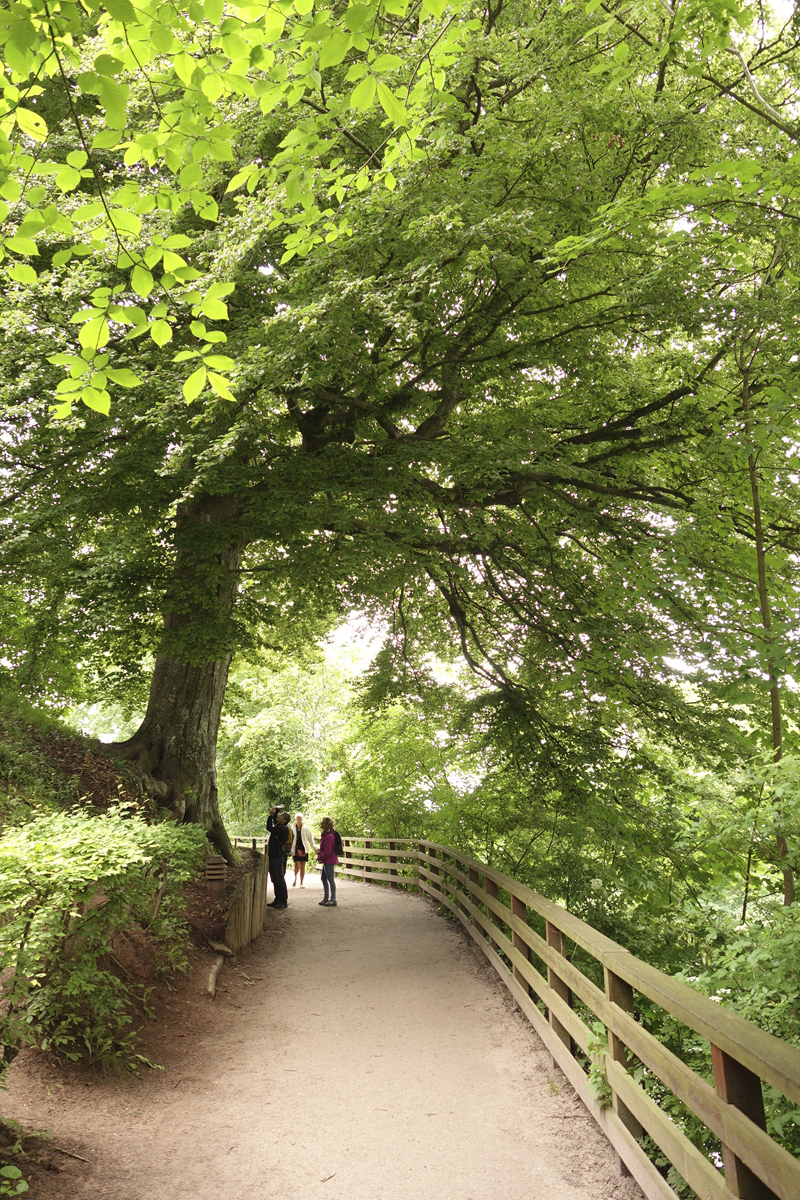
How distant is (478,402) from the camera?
12367mm

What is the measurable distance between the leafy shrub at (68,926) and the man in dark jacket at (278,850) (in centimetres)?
744

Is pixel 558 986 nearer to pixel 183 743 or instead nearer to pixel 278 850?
pixel 183 743

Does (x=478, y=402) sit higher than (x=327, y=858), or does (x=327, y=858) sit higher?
(x=478, y=402)

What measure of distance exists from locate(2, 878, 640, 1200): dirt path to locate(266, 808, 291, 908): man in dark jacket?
5858mm

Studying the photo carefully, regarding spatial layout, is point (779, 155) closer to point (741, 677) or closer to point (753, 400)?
point (753, 400)

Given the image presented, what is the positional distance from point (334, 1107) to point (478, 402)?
32.8 feet

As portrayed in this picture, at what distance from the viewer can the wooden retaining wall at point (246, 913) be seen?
29.8ft

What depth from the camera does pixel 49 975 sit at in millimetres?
4629

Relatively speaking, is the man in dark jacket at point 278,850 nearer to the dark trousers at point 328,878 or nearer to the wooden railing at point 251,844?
the dark trousers at point 328,878

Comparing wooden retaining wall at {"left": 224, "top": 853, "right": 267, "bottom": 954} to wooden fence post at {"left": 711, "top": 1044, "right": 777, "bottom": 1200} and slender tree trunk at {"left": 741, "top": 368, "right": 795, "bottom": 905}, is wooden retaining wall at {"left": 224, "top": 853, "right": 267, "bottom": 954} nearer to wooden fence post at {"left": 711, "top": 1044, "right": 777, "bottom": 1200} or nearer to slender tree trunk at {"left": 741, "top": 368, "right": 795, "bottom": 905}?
slender tree trunk at {"left": 741, "top": 368, "right": 795, "bottom": 905}

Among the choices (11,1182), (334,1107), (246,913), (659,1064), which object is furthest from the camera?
(246,913)

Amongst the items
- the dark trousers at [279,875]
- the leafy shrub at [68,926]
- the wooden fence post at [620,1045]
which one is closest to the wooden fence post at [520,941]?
the wooden fence post at [620,1045]

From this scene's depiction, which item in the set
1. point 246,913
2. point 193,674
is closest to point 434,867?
point 246,913

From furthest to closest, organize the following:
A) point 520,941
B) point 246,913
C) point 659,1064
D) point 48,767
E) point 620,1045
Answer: point 246,913 < point 48,767 < point 520,941 < point 620,1045 < point 659,1064
